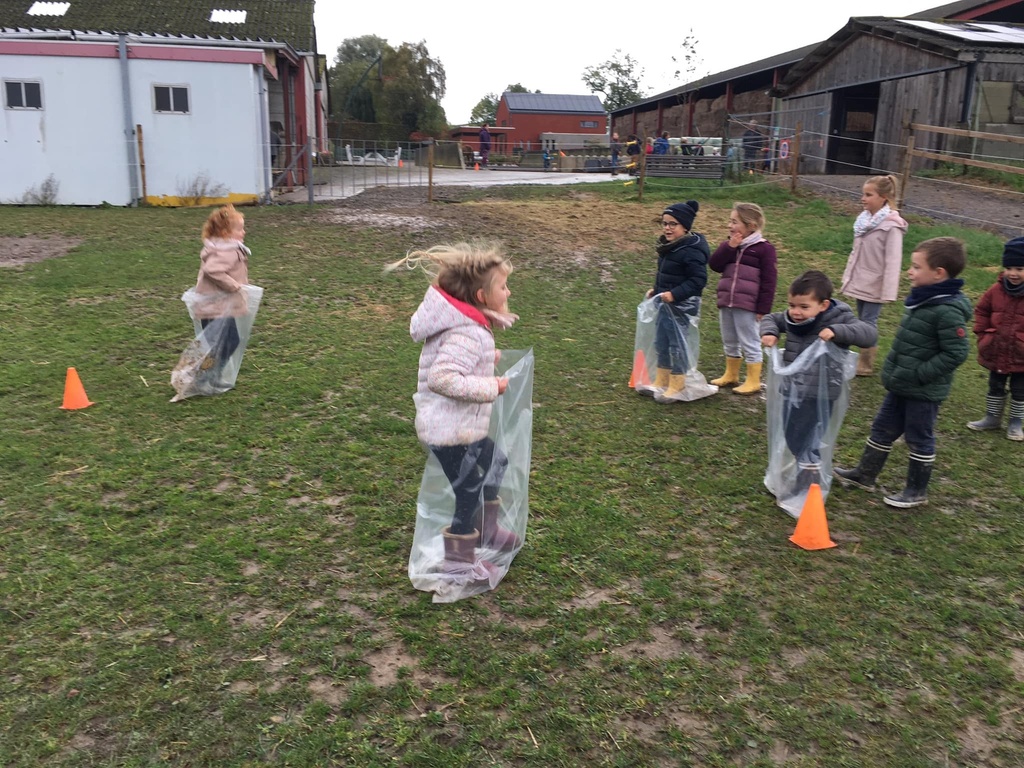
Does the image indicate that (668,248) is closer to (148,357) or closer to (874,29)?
(148,357)

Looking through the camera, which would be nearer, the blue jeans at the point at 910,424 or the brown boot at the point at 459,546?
the brown boot at the point at 459,546

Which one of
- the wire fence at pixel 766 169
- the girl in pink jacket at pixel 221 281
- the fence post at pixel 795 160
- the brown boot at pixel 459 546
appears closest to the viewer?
the brown boot at pixel 459 546

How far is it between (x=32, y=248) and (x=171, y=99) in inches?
243

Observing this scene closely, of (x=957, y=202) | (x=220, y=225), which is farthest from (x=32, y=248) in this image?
(x=957, y=202)

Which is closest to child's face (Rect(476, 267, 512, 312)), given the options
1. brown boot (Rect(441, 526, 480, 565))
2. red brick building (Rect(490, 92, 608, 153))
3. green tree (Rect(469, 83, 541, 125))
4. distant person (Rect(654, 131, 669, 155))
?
brown boot (Rect(441, 526, 480, 565))

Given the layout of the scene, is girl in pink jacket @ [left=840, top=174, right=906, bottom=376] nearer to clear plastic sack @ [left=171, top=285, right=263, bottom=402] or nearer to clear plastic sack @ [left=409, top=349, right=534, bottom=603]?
clear plastic sack @ [left=409, top=349, right=534, bottom=603]

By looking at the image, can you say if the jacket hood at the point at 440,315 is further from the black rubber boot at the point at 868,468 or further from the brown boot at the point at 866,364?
the brown boot at the point at 866,364

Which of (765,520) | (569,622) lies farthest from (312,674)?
(765,520)

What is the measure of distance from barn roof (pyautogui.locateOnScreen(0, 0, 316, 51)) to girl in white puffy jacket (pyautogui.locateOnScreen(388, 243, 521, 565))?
18.2 meters

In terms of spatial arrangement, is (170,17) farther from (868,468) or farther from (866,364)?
(868,468)

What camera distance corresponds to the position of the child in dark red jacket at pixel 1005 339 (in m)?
5.21

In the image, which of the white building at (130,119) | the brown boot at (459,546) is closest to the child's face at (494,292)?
the brown boot at (459,546)

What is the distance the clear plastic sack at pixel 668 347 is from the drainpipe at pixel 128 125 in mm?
13974

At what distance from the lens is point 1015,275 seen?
5.18m
